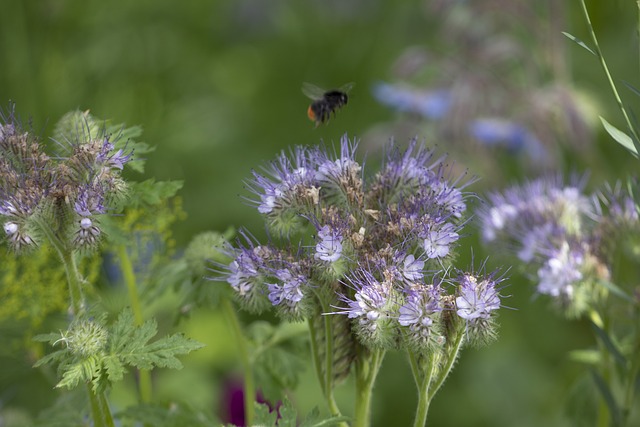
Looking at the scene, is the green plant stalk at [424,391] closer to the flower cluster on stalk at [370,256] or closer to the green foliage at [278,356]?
the flower cluster on stalk at [370,256]

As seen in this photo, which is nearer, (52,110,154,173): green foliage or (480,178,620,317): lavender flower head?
(52,110,154,173): green foliage

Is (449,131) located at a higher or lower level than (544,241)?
lower

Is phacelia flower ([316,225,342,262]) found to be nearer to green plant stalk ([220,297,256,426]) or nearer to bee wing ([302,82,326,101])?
green plant stalk ([220,297,256,426])

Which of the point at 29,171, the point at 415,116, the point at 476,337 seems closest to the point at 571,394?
the point at 476,337

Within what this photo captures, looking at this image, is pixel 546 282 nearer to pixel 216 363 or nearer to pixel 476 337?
pixel 476 337

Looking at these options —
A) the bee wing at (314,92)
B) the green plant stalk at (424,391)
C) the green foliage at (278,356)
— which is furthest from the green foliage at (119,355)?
the bee wing at (314,92)

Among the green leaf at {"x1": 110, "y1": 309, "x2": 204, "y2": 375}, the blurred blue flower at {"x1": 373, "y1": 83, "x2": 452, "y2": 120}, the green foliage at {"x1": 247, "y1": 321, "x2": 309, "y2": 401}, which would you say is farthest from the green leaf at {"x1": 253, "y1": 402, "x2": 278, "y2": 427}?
the blurred blue flower at {"x1": 373, "y1": 83, "x2": 452, "y2": 120}

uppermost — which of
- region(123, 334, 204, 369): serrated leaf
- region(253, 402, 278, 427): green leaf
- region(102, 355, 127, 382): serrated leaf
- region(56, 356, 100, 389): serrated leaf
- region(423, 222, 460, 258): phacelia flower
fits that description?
region(56, 356, 100, 389): serrated leaf
